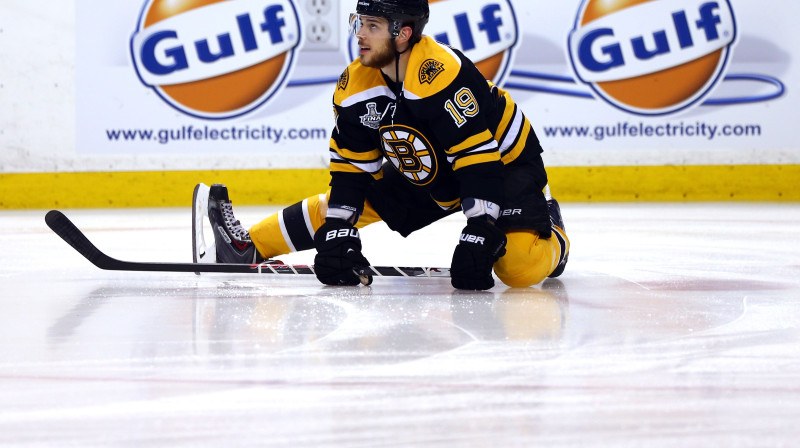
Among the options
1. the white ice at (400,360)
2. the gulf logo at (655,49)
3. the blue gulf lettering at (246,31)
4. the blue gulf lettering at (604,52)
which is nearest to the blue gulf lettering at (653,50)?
the gulf logo at (655,49)

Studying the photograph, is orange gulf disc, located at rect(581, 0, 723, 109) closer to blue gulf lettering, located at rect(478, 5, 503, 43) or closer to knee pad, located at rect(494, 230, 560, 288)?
blue gulf lettering, located at rect(478, 5, 503, 43)

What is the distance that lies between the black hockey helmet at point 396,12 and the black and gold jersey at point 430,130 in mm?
55

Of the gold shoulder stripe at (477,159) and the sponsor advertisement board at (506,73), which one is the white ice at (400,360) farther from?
the sponsor advertisement board at (506,73)

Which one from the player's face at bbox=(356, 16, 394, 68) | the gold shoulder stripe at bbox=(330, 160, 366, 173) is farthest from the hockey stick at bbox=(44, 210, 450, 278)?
the player's face at bbox=(356, 16, 394, 68)

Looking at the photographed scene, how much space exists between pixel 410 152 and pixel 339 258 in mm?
310

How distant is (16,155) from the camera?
634cm

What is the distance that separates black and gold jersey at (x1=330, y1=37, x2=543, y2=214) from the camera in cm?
210

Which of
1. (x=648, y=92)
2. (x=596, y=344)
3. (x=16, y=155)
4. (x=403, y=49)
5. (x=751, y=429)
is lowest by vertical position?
(x=16, y=155)

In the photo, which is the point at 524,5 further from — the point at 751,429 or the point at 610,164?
the point at 751,429

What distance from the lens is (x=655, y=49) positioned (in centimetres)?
639

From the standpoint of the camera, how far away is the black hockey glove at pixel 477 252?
6.88 feet

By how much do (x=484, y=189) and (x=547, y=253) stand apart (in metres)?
0.28

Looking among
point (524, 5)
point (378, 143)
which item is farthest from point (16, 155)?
point (378, 143)

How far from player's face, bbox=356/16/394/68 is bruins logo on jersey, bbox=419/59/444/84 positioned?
0.10 metres
